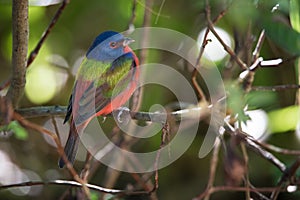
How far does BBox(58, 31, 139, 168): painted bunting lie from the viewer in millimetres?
2957

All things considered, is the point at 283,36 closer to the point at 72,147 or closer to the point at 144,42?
the point at 144,42

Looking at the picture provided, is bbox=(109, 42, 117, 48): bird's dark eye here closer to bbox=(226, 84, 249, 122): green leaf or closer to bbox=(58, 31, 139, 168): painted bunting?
bbox=(58, 31, 139, 168): painted bunting

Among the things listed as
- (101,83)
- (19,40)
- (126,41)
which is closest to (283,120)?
(126,41)

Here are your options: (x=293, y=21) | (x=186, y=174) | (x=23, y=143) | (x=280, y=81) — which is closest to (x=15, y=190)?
(x=23, y=143)

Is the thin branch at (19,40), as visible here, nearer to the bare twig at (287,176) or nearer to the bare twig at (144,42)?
the bare twig at (144,42)

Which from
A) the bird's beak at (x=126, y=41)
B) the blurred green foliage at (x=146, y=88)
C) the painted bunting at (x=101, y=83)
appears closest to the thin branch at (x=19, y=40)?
the painted bunting at (x=101, y=83)

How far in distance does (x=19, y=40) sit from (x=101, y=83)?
693 millimetres

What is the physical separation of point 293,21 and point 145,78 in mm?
1116

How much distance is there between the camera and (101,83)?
3.19 metres

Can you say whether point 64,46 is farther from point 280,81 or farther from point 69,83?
point 280,81

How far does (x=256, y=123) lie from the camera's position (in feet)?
11.7

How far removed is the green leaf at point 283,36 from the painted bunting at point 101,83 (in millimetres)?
744

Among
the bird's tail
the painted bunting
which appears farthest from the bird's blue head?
the bird's tail

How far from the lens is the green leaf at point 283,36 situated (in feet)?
9.56
